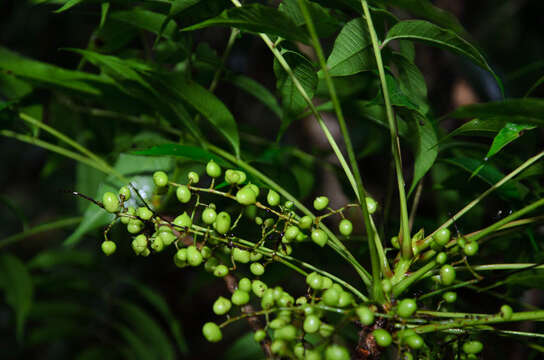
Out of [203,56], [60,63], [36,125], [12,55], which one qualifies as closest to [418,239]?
[203,56]

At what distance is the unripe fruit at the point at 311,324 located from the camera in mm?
481

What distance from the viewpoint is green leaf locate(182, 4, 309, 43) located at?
518 millimetres

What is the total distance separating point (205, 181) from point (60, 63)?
0.69 m

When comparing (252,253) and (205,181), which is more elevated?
(205,181)

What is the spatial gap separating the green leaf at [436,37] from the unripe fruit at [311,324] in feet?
1.37

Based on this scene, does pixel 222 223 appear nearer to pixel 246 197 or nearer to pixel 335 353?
pixel 246 197

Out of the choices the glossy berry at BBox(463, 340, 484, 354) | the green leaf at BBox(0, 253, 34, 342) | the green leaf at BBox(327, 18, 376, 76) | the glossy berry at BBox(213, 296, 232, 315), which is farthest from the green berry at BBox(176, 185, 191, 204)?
the green leaf at BBox(0, 253, 34, 342)

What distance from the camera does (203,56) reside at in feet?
2.95

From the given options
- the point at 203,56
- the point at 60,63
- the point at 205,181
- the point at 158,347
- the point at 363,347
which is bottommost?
the point at 158,347

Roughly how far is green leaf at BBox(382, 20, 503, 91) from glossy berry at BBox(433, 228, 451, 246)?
25 centimetres

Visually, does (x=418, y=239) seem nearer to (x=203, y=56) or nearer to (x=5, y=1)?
(x=203, y=56)

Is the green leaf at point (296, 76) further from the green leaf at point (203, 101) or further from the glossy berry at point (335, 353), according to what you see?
the glossy berry at point (335, 353)

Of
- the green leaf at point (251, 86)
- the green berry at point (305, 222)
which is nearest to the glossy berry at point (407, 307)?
the green berry at point (305, 222)

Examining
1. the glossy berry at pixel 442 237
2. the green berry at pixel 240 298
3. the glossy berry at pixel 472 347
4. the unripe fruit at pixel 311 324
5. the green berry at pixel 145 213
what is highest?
the green berry at pixel 145 213
